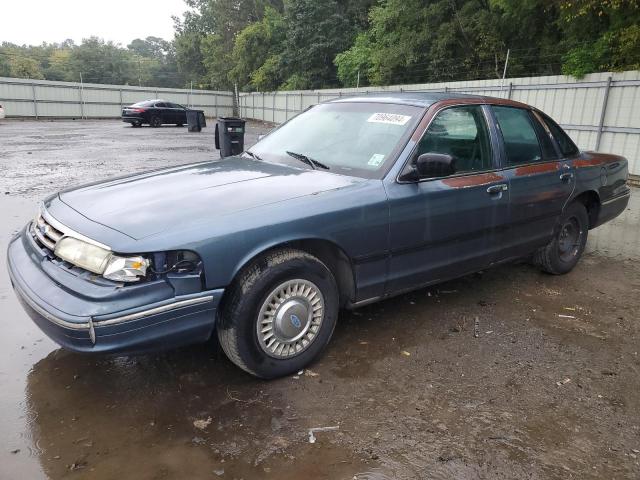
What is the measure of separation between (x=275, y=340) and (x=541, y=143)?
10.0 ft

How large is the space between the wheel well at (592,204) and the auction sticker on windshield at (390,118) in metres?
2.37

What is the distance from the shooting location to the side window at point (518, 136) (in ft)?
13.4

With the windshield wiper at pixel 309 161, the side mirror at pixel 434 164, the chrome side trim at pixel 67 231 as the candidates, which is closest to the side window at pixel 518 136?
the side mirror at pixel 434 164

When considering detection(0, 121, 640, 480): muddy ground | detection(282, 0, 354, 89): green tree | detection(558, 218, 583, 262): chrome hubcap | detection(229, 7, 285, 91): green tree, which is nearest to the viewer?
detection(0, 121, 640, 480): muddy ground

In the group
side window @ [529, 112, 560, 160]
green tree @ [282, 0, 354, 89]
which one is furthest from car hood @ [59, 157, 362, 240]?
green tree @ [282, 0, 354, 89]

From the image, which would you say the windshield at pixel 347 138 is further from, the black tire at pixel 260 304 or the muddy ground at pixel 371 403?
the muddy ground at pixel 371 403

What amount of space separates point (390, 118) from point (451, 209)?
79cm

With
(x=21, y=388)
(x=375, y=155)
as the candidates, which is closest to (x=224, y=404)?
(x=21, y=388)

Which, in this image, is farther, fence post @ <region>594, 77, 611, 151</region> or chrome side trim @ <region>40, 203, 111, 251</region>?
fence post @ <region>594, 77, 611, 151</region>

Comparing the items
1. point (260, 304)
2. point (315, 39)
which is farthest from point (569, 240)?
point (315, 39)

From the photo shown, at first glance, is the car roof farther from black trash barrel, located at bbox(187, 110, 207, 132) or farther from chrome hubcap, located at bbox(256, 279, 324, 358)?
black trash barrel, located at bbox(187, 110, 207, 132)

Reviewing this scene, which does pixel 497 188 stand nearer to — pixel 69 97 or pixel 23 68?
pixel 69 97

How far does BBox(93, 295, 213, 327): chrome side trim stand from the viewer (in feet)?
7.70

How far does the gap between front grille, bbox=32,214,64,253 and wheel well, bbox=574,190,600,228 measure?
14.8 feet
